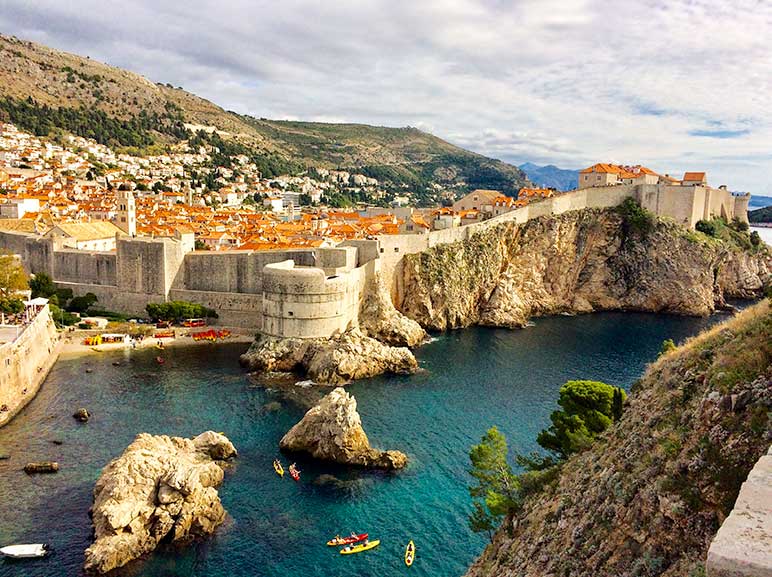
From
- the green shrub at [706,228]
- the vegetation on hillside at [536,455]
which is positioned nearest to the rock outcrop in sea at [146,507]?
the vegetation on hillside at [536,455]

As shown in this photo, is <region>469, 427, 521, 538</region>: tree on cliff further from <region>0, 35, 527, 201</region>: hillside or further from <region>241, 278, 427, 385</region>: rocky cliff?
<region>0, 35, 527, 201</region>: hillside

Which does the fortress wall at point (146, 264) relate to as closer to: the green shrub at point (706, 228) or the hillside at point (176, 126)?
the green shrub at point (706, 228)

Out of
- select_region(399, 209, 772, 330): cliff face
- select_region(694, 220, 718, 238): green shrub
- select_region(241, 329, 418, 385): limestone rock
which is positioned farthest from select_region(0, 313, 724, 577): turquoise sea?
select_region(694, 220, 718, 238): green shrub

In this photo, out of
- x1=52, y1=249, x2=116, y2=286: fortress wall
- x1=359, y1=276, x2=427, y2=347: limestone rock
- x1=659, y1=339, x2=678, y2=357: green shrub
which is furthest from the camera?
x1=52, y1=249, x2=116, y2=286: fortress wall

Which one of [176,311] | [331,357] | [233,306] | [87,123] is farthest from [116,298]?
[87,123]

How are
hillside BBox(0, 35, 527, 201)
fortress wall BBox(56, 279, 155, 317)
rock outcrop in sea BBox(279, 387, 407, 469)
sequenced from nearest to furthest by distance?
rock outcrop in sea BBox(279, 387, 407, 469) → fortress wall BBox(56, 279, 155, 317) → hillside BBox(0, 35, 527, 201)

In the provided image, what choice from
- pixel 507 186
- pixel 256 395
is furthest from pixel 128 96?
pixel 256 395

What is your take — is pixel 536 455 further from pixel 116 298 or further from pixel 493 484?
pixel 116 298
